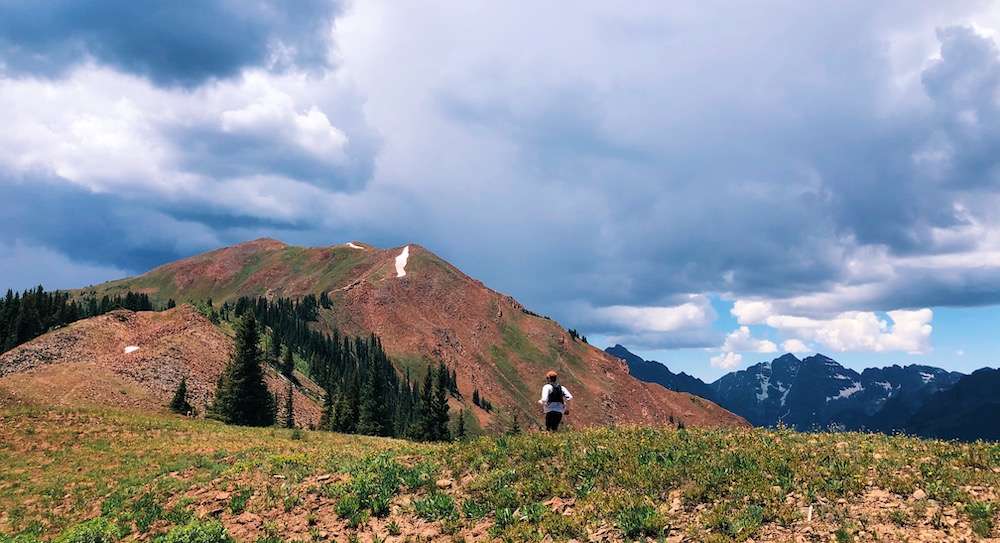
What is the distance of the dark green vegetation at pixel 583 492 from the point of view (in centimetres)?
1109

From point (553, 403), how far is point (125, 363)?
7693 cm

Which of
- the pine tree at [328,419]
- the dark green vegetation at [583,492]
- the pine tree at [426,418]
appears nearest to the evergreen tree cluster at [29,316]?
the pine tree at [328,419]

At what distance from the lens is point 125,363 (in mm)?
75438

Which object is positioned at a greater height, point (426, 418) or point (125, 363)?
point (125, 363)

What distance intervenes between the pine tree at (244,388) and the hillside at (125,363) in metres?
9.16

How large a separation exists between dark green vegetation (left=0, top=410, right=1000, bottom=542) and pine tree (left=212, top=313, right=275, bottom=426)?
41.5 m

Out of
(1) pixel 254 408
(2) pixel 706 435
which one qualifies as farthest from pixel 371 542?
(1) pixel 254 408

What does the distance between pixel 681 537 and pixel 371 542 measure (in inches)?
281

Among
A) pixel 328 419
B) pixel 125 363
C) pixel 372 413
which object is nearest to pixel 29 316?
pixel 125 363

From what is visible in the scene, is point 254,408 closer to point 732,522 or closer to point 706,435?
point 706,435

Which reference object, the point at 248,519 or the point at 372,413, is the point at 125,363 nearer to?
the point at 372,413

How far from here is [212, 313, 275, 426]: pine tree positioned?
62906 mm

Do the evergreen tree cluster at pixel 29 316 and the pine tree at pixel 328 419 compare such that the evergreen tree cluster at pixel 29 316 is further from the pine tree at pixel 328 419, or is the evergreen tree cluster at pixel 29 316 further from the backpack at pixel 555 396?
the backpack at pixel 555 396

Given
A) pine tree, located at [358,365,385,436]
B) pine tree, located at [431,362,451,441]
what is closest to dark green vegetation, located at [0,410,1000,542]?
pine tree, located at [431,362,451,441]
